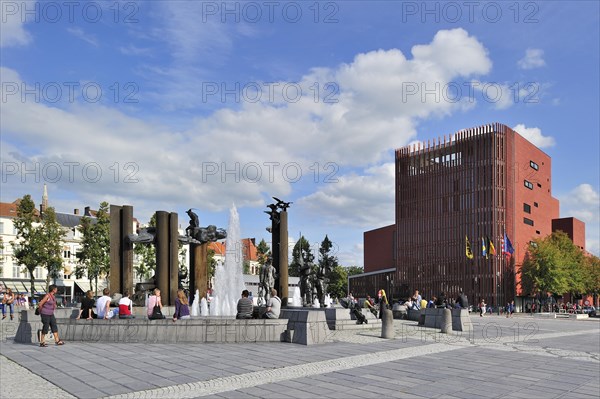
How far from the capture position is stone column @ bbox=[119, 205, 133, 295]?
26.0m

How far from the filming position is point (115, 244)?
26.2 meters

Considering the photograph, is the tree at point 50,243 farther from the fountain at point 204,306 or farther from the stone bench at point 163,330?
the stone bench at point 163,330

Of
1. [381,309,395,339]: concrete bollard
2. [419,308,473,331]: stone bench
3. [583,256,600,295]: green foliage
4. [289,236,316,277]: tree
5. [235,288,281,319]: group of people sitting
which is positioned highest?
[289,236,316,277]: tree

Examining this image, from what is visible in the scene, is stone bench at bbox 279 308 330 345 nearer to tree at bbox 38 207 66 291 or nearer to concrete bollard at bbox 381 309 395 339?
concrete bollard at bbox 381 309 395 339

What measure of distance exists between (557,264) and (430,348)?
66.0 m

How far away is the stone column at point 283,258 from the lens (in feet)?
93.8

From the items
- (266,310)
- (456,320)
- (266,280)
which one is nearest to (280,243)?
(266,280)

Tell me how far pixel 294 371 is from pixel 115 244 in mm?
16972

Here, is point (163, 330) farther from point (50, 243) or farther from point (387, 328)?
point (50, 243)

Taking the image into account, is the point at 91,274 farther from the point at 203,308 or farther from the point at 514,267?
the point at 514,267

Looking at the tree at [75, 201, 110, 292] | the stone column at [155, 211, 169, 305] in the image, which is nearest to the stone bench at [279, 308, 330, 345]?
the stone column at [155, 211, 169, 305]

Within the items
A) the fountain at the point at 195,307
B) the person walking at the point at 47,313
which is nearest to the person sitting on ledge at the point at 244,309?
the person walking at the point at 47,313

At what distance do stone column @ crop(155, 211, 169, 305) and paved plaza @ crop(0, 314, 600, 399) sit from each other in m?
10.3

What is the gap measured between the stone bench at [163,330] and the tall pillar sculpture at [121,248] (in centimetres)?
922
